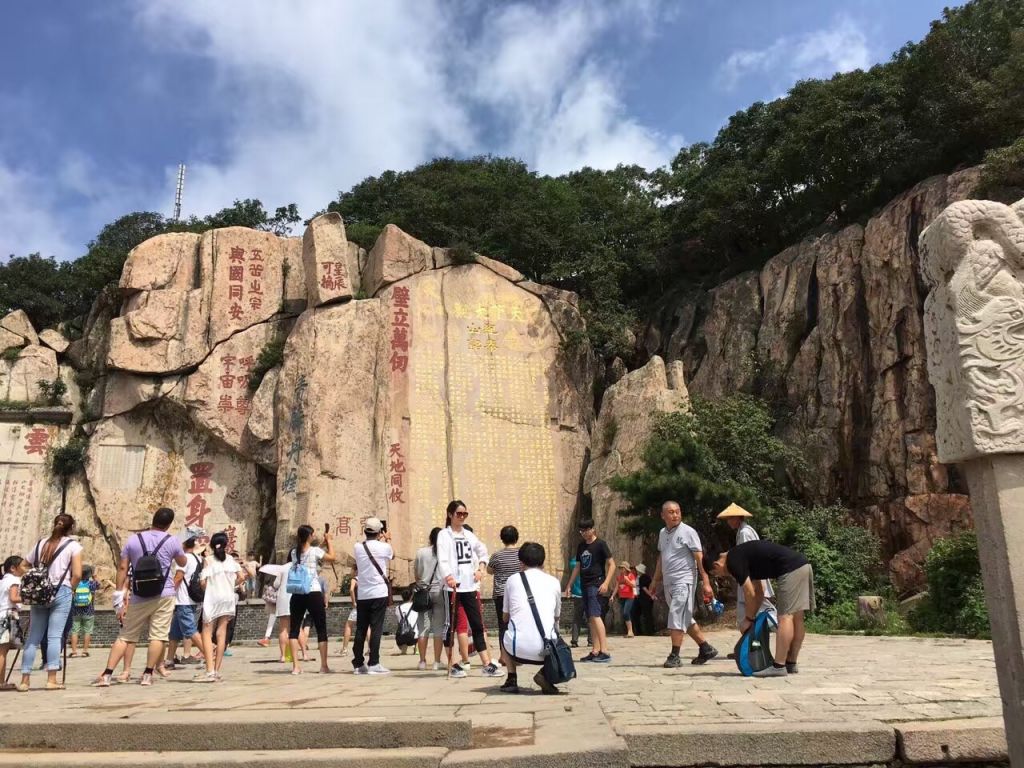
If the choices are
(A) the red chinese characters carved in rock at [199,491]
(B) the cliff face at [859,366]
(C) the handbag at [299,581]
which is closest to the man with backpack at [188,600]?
(C) the handbag at [299,581]

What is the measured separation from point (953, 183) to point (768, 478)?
5.69 m

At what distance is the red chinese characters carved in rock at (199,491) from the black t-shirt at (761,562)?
11.6m

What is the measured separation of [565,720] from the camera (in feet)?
11.2

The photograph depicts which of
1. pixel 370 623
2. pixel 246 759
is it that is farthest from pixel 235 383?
pixel 246 759

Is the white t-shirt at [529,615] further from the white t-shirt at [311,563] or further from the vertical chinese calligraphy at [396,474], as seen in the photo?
the vertical chinese calligraphy at [396,474]

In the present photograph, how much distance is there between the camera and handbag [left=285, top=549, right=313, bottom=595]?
6.30 meters

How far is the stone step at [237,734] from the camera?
3252mm

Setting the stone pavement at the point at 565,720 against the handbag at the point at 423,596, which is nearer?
the stone pavement at the point at 565,720

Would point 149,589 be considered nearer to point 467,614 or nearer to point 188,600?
point 188,600

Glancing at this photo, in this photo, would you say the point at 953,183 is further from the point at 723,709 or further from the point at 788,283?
the point at 723,709

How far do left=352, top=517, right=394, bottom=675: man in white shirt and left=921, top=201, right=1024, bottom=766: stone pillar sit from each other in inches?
167

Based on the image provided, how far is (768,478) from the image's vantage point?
1240 centimetres

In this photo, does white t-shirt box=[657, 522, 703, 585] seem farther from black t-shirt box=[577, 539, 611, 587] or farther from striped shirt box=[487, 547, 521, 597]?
striped shirt box=[487, 547, 521, 597]

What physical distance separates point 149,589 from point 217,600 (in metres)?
0.87
